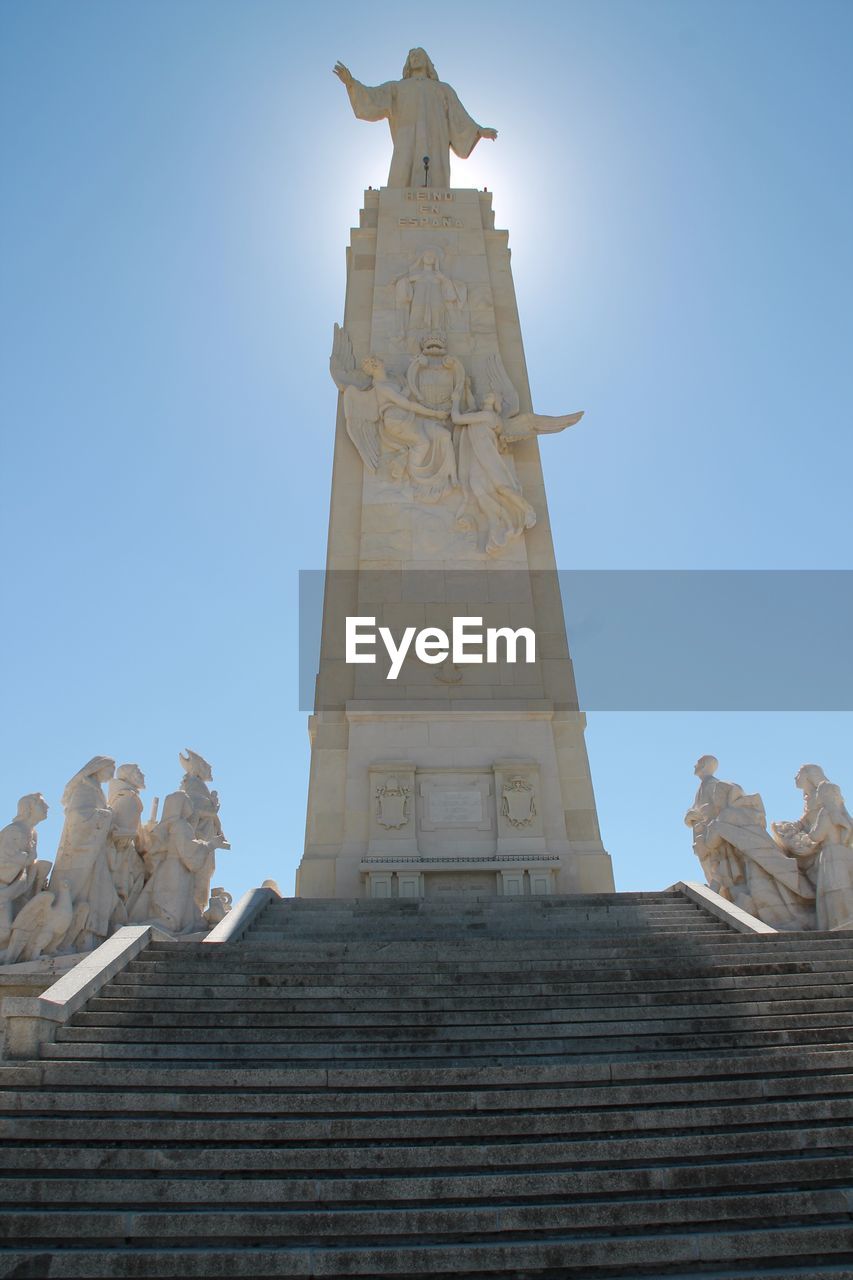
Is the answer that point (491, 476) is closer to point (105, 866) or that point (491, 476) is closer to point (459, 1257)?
point (105, 866)

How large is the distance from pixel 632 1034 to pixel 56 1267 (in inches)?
136

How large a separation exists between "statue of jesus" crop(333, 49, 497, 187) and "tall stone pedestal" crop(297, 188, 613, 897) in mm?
1983

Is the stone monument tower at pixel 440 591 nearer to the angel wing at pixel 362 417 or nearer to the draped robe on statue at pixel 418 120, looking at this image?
the angel wing at pixel 362 417

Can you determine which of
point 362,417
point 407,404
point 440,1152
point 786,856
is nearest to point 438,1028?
point 440,1152

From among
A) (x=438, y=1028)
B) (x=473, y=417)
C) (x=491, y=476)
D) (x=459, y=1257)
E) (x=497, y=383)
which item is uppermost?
(x=497, y=383)

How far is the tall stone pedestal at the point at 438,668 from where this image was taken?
11.6m

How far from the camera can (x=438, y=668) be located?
1293 cm

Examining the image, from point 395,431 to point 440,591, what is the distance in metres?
2.49

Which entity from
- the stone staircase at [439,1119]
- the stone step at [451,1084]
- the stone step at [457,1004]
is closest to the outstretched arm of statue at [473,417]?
the stone staircase at [439,1119]

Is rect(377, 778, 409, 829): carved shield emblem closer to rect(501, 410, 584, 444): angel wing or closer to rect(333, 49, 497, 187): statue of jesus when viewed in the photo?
rect(501, 410, 584, 444): angel wing

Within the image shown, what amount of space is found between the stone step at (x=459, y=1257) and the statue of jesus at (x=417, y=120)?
17.5 metres

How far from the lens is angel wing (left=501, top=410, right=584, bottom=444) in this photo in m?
14.4

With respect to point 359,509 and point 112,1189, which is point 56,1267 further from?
point 359,509

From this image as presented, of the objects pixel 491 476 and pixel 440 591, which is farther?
pixel 491 476
